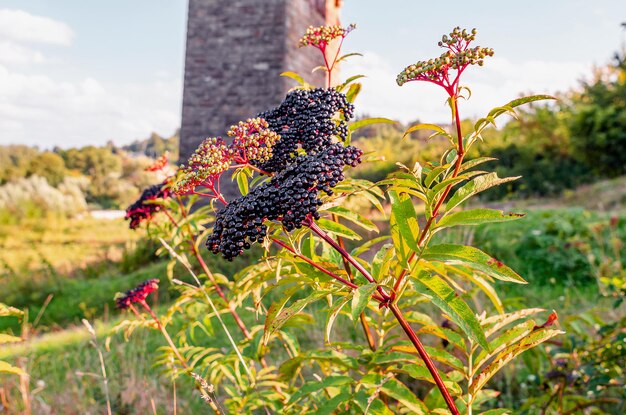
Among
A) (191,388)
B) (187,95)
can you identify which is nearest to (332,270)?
(191,388)

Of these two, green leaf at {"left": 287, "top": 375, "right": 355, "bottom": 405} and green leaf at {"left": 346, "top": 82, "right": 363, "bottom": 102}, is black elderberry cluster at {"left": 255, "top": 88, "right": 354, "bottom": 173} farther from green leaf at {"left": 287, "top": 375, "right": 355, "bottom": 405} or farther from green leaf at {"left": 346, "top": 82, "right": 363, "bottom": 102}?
green leaf at {"left": 287, "top": 375, "right": 355, "bottom": 405}

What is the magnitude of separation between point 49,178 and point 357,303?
3136 cm

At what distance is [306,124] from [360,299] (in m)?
0.51

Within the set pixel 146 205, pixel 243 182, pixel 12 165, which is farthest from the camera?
pixel 12 165

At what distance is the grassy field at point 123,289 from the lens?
3.20 meters

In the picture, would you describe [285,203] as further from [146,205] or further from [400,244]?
[146,205]

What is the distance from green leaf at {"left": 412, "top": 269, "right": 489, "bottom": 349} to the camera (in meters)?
1.00

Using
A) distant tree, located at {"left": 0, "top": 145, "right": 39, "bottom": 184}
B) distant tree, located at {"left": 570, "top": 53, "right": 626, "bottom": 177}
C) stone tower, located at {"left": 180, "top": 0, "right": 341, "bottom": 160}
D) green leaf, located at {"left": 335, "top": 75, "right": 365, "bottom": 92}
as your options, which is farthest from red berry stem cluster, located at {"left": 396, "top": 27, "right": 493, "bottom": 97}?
distant tree, located at {"left": 0, "top": 145, "right": 39, "bottom": 184}

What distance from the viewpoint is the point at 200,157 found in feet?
4.08

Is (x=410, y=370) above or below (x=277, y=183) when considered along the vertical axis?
below

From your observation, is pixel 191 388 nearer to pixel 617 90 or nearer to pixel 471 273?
pixel 471 273

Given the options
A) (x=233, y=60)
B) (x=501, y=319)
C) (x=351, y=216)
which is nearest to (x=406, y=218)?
(x=351, y=216)

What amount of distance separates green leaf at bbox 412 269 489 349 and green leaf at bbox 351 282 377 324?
4.9 inches

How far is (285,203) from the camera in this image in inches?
39.7
